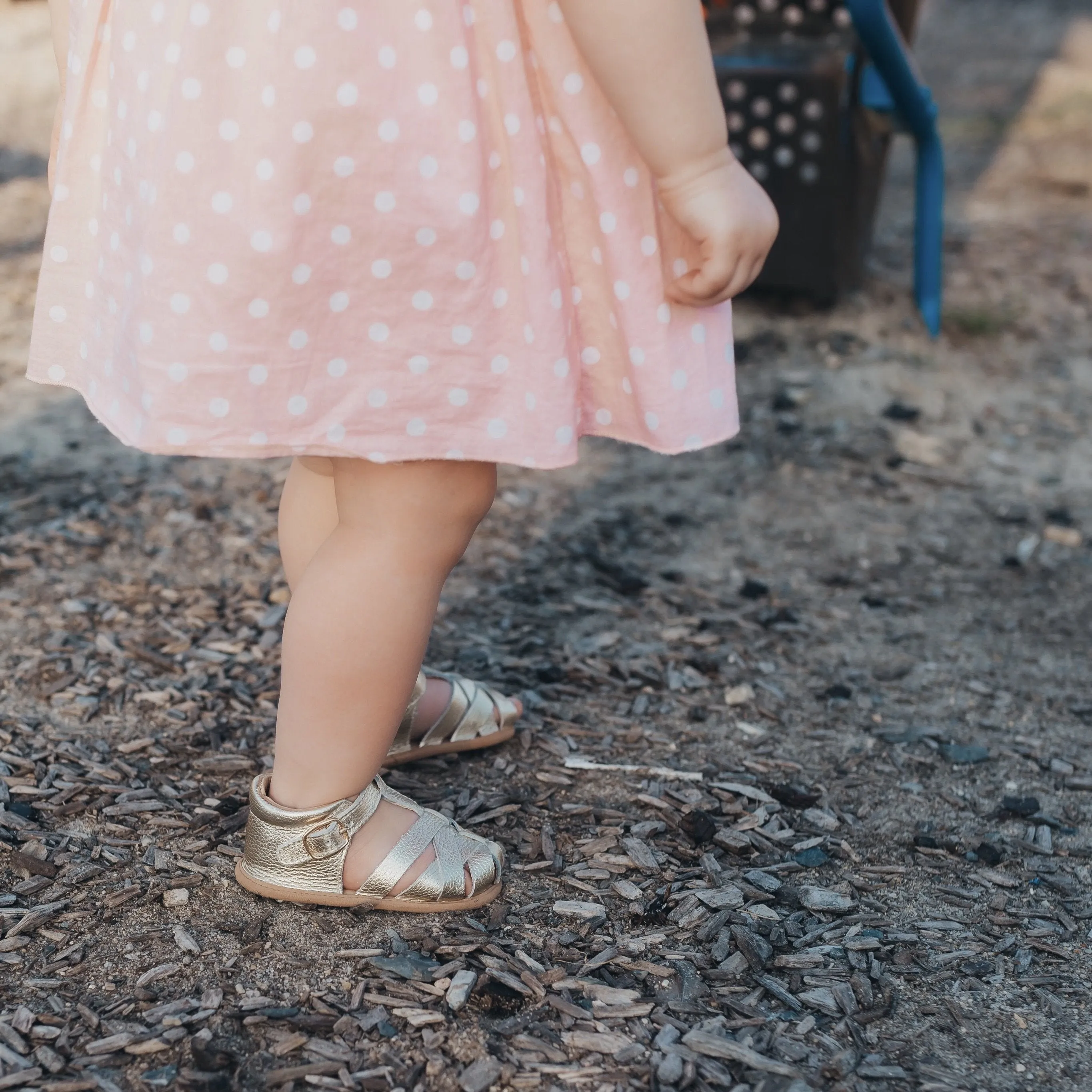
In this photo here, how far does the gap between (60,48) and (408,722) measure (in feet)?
2.89

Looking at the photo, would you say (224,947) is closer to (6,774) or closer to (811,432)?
(6,774)

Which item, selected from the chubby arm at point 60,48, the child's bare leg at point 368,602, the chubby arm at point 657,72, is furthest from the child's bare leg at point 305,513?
the chubby arm at point 657,72

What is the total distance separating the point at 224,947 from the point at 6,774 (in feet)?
1.52

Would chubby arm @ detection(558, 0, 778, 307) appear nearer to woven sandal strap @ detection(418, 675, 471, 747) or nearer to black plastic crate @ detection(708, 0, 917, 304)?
woven sandal strap @ detection(418, 675, 471, 747)

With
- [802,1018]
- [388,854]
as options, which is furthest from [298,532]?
[802,1018]

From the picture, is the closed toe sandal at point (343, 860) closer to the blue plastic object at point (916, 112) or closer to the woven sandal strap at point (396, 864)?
the woven sandal strap at point (396, 864)

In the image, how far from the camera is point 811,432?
301 centimetres

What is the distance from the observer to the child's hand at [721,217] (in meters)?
1.13

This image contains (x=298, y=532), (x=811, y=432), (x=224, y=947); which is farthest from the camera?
(x=811, y=432)

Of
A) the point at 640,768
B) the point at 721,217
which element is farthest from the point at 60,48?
the point at 640,768

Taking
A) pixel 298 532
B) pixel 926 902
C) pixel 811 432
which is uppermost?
pixel 298 532

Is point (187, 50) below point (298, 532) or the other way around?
the other way around

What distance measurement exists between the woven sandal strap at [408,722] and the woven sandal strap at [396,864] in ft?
0.85

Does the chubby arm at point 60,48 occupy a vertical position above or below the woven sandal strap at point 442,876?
above
